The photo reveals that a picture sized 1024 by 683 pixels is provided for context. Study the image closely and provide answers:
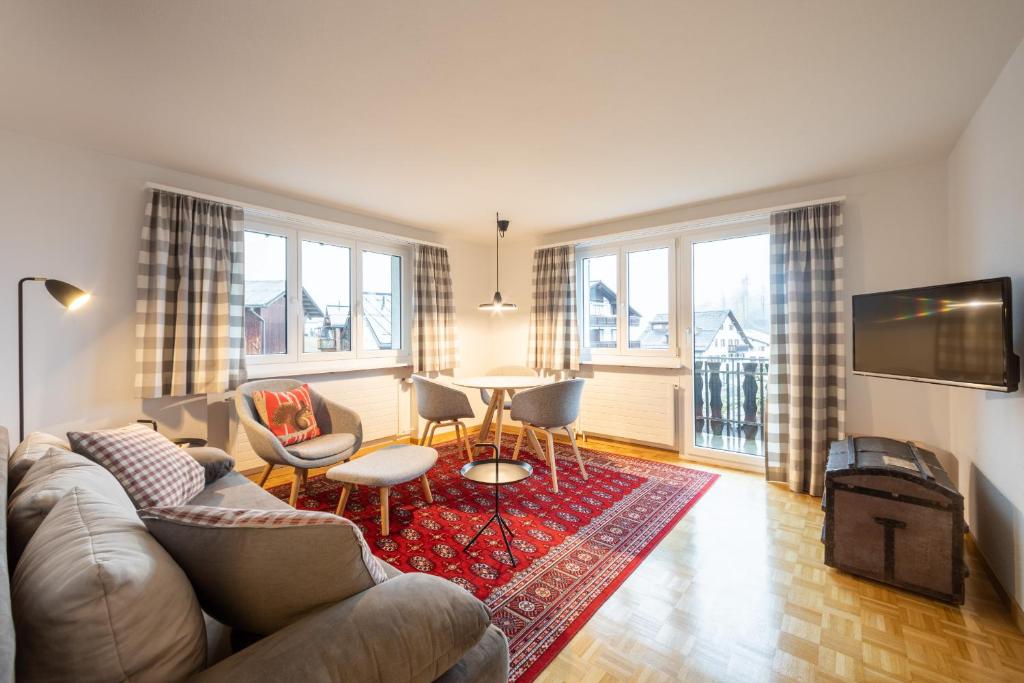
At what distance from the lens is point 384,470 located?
8.66ft

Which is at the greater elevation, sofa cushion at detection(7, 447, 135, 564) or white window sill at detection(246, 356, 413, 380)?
white window sill at detection(246, 356, 413, 380)

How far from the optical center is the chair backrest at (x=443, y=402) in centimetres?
394

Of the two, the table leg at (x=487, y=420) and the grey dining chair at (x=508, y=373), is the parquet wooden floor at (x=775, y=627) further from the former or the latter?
the grey dining chair at (x=508, y=373)

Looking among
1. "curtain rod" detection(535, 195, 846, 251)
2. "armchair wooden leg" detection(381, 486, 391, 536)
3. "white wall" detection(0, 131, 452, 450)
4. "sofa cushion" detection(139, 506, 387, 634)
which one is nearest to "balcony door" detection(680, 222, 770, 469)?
"curtain rod" detection(535, 195, 846, 251)

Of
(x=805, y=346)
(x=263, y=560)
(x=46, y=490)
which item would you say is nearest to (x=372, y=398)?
(x=46, y=490)

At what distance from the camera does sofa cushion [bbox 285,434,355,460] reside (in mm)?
2908

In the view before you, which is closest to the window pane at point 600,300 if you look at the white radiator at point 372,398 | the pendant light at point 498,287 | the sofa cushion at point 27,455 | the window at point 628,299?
the window at point 628,299

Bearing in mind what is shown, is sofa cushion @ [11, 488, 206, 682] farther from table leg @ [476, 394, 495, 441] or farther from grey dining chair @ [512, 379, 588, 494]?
table leg @ [476, 394, 495, 441]

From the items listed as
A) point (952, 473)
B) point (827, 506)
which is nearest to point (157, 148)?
point (827, 506)

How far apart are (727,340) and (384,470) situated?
3231mm

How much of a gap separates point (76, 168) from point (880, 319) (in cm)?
516

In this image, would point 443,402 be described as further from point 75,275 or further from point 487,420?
point 75,275

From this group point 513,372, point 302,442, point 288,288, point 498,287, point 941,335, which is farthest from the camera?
point 498,287

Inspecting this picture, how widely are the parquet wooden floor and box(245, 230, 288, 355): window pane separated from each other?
3.39 metres
